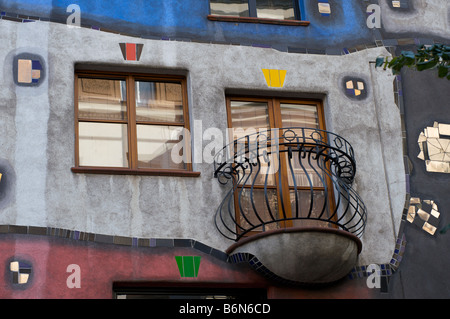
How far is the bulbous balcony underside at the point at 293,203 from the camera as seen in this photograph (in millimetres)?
10734

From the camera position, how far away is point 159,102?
1199cm

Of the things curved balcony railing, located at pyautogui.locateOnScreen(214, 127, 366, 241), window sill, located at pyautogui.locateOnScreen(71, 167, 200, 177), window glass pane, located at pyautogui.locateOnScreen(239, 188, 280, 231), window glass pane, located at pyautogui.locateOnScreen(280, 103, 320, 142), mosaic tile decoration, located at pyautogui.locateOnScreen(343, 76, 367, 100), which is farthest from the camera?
mosaic tile decoration, located at pyautogui.locateOnScreen(343, 76, 367, 100)

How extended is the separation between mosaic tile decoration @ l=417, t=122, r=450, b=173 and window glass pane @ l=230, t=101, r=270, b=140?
77.5 inches

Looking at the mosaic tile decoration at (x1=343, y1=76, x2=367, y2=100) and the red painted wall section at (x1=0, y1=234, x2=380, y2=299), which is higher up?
the mosaic tile decoration at (x1=343, y1=76, x2=367, y2=100)

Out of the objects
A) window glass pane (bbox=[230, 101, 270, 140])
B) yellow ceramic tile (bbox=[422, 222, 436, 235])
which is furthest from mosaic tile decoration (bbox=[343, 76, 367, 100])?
yellow ceramic tile (bbox=[422, 222, 436, 235])

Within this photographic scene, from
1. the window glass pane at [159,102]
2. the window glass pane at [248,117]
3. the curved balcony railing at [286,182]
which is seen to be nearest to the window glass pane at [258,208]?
the curved balcony railing at [286,182]

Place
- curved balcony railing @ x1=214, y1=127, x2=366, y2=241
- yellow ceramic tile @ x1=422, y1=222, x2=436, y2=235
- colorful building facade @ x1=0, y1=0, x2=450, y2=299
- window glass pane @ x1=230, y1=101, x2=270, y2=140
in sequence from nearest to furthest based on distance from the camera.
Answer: colorful building facade @ x1=0, y1=0, x2=450, y2=299 → curved balcony railing @ x1=214, y1=127, x2=366, y2=241 → yellow ceramic tile @ x1=422, y1=222, x2=436, y2=235 → window glass pane @ x1=230, y1=101, x2=270, y2=140

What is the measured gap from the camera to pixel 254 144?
11.9 m

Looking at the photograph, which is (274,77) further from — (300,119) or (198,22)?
(198,22)

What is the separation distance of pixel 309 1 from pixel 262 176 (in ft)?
8.84

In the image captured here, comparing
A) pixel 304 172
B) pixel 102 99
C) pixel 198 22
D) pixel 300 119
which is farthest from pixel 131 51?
pixel 304 172

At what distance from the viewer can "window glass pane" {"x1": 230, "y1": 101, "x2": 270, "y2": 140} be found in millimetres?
12087

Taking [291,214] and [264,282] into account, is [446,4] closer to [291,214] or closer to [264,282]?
[291,214]

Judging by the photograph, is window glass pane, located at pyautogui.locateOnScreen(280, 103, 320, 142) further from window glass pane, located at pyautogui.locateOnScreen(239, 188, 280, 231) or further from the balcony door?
window glass pane, located at pyautogui.locateOnScreen(239, 188, 280, 231)
